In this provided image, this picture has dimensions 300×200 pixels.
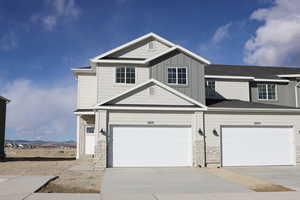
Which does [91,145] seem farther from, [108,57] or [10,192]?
[10,192]

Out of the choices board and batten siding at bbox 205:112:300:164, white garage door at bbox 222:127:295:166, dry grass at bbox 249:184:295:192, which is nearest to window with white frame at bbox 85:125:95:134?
board and batten siding at bbox 205:112:300:164

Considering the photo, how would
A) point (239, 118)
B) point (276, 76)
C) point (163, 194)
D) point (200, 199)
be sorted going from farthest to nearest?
point (276, 76)
point (239, 118)
point (163, 194)
point (200, 199)

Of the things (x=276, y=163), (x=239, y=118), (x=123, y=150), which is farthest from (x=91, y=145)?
(x=276, y=163)

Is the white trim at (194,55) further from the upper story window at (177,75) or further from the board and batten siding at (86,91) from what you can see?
the board and batten siding at (86,91)

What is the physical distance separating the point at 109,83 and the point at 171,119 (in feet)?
14.8

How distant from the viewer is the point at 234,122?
56.6ft

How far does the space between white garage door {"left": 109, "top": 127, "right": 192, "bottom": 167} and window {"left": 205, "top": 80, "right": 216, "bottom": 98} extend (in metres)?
5.99

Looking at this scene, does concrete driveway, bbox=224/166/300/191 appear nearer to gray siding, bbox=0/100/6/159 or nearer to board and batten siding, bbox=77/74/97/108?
board and batten siding, bbox=77/74/97/108

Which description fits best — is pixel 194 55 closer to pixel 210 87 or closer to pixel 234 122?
pixel 210 87

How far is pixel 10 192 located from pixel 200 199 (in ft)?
18.7

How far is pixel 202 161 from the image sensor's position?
16625mm

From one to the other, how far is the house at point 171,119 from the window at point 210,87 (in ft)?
11.3

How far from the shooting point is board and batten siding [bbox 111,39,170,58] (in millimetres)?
19408

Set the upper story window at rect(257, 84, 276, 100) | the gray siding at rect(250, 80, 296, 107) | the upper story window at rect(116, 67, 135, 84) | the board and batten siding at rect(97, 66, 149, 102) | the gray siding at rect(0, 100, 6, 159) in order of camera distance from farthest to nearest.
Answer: the gray siding at rect(0, 100, 6, 159) → the upper story window at rect(257, 84, 276, 100) → the gray siding at rect(250, 80, 296, 107) → the upper story window at rect(116, 67, 135, 84) → the board and batten siding at rect(97, 66, 149, 102)
